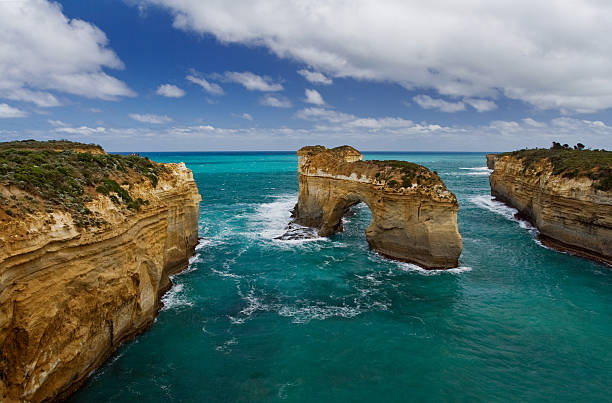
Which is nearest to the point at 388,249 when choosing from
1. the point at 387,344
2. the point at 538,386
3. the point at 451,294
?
the point at 451,294

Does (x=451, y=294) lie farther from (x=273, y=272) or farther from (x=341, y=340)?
(x=273, y=272)

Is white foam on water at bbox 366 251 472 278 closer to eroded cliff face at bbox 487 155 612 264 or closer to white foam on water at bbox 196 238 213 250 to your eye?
eroded cliff face at bbox 487 155 612 264

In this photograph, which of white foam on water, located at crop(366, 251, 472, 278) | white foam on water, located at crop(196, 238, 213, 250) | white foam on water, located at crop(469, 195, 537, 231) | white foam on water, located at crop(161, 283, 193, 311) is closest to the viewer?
white foam on water, located at crop(161, 283, 193, 311)

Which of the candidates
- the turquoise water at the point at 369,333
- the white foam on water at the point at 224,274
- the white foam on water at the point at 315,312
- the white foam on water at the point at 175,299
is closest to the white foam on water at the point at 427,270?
the turquoise water at the point at 369,333

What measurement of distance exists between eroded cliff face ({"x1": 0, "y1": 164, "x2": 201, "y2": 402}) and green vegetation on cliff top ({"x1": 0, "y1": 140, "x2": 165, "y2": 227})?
519 millimetres

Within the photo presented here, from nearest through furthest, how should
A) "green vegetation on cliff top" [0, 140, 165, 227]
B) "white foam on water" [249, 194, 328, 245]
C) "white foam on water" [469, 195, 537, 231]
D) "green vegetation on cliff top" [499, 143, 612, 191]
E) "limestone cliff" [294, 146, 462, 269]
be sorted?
"green vegetation on cliff top" [0, 140, 165, 227] < "limestone cliff" [294, 146, 462, 269] < "green vegetation on cliff top" [499, 143, 612, 191] < "white foam on water" [249, 194, 328, 245] < "white foam on water" [469, 195, 537, 231]

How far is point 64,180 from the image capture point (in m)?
15.5

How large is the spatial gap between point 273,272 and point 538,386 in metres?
17.9

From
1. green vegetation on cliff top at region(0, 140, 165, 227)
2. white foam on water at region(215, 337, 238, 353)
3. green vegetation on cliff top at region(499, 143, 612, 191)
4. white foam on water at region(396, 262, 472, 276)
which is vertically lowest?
white foam on water at region(215, 337, 238, 353)

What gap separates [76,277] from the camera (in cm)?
1330

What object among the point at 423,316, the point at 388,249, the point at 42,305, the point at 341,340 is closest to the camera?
the point at 42,305

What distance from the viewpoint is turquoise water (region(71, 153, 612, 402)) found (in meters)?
14.5

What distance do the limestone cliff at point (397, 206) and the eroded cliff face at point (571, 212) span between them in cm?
1302

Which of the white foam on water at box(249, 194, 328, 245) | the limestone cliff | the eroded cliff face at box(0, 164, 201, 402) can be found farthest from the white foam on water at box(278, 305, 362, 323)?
the white foam on water at box(249, 194, 328, 245)
